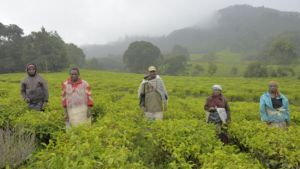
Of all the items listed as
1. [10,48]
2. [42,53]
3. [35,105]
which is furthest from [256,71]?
[10,48]

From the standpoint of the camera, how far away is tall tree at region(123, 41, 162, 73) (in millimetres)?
56438

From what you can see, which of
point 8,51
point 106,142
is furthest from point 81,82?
point 8,51

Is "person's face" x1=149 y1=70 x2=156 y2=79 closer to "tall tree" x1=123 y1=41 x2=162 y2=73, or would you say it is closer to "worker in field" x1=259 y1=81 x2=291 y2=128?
"worker in field" x1=259 y1=81 x2=291 y2=128

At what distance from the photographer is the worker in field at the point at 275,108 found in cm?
431

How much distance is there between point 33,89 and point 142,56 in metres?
53.3

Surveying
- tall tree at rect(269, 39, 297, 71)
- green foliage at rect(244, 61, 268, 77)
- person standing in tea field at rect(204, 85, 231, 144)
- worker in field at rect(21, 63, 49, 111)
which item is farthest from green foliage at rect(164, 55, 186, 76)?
worker in field at rect(21, 63, 49, 111)

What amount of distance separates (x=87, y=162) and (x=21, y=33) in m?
46.6

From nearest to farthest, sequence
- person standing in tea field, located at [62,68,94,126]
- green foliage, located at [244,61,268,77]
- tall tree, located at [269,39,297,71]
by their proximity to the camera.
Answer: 1. person standing in tea field, located at [62,68,94,126]
2. green foliage, located at [244,61,268,77]
3. tall tree, located at [269,39,297,71]

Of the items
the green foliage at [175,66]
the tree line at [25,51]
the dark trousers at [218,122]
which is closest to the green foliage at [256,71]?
the green foliage at [175,66]

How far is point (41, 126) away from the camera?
3514 millimetres

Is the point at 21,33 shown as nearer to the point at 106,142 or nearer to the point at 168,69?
the point at 168,69

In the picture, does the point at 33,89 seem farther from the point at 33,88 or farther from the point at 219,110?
the point at 219,110

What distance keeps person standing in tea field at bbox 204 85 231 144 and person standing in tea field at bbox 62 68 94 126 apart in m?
3.16

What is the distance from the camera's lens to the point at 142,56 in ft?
187
